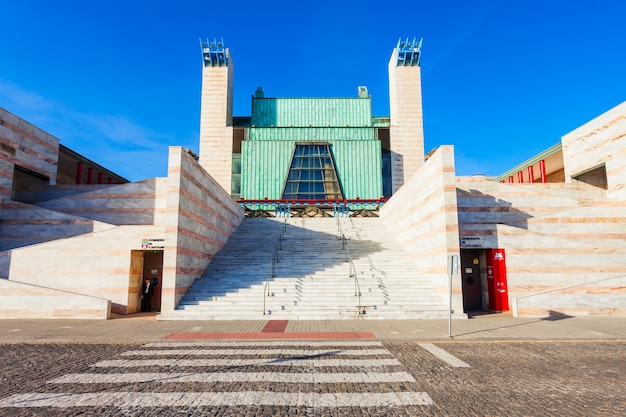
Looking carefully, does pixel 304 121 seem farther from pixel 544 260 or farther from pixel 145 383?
pixel 145 383

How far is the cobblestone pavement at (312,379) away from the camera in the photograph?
5.39 meters

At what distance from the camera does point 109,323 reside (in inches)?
531

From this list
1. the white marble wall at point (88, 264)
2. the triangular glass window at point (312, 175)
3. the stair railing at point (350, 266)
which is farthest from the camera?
the triangular glass window at point (312, 175)

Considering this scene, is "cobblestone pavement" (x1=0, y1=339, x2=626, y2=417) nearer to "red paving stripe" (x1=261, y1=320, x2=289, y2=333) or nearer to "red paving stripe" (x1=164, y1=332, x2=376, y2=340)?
"red paving stripe" (x1=164, y1=332, x2=376, y2=340)

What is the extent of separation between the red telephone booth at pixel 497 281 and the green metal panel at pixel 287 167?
19.4 meters

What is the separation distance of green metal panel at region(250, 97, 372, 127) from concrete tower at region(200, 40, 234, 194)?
3520 millimetres

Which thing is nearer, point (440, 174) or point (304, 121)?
point (440, 174)

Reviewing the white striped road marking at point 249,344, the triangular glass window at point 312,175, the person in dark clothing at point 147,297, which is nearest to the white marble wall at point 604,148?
the white striped road marking at point 249,344

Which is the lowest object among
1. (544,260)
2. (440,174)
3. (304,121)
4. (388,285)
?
(388,285)

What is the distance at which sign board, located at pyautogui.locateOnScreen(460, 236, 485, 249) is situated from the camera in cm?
1678

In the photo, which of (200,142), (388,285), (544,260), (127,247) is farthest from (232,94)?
(544,260)

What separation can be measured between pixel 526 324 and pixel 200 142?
34.4 metres

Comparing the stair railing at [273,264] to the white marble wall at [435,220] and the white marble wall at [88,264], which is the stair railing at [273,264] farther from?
the white marble wall at [435,220]

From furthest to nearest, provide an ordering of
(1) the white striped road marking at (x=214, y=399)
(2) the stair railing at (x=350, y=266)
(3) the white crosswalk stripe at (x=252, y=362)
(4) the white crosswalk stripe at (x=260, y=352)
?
(2) the stair railing at (x=350, y=266) < (4) the white crosswalk stripe at (x=260, y=352) < (3) the white crosswalk stripe at (x=252, y=362) < (1) the white striped road marking at (x=214, y=399)
